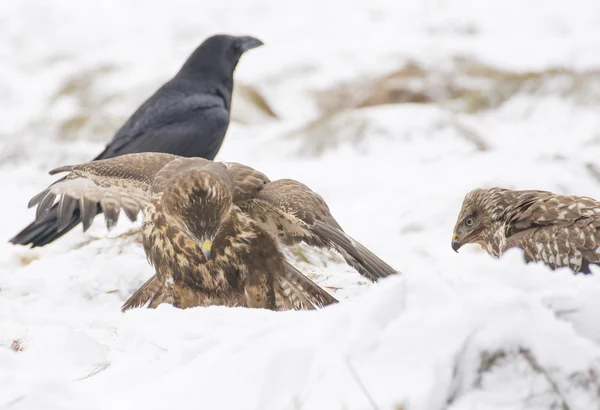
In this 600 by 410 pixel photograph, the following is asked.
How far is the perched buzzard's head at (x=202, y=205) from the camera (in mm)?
3574

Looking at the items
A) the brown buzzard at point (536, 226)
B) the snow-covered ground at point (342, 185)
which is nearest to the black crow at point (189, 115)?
the snow-covered ground at point (342, 185)

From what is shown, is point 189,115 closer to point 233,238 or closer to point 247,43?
point 247,43

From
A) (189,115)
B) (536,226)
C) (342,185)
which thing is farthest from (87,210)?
(342,185)

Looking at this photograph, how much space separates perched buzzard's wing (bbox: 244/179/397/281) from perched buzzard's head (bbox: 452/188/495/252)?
1.00 meters

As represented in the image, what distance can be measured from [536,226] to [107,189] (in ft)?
6.55

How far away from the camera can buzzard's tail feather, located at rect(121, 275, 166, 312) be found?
392 cm

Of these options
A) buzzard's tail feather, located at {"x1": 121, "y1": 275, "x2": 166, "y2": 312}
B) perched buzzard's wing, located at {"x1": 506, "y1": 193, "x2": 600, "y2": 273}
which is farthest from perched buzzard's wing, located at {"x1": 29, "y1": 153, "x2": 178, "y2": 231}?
perched buzzard's wing, located at {"x1": 506, "y1": 193, "x2": 600, "y2": 273}

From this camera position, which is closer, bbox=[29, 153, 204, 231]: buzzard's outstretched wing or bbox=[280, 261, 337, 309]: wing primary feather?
bbox=[280, 261, 337, 309]: wing primary feather

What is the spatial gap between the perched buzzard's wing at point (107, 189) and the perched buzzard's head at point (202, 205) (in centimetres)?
45

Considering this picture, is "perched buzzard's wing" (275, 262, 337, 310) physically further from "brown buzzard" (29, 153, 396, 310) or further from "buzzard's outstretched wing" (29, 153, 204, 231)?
"buzzard's outstretched wing" (29, 153, 204, 231)

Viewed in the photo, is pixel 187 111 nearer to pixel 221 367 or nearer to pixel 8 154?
pixel 8 154

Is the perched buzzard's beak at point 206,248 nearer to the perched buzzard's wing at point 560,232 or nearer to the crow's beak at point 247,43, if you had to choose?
the perched buzzard's wing at point 560,232

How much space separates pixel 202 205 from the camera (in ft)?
11.8

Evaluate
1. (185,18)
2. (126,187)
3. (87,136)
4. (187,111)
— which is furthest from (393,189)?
(185,18)
